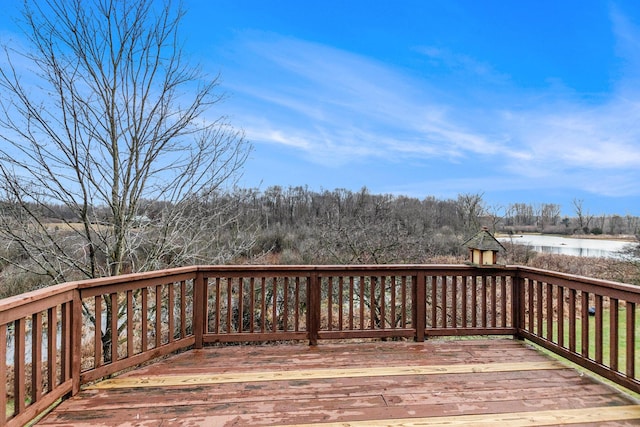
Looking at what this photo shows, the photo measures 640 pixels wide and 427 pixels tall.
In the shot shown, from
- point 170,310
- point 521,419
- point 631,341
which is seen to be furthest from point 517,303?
point 170,310

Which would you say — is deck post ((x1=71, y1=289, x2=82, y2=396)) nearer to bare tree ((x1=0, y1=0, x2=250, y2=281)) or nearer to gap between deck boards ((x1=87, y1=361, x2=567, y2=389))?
gap between deck boards ((x1=87, y1=361, x2=567, y2=389))

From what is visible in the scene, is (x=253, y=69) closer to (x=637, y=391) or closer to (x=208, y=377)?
(x=208, y=377)

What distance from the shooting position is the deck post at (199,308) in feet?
11.1

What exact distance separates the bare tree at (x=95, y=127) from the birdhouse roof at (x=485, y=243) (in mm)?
3600

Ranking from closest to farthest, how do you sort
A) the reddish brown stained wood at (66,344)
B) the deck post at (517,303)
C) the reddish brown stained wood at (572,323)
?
the reddish brown stained wood at (66,344), the reddish brown stained wood at (572,323), the deck post at (517,303)

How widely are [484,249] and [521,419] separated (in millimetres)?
1848

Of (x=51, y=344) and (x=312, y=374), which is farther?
(x=312, y=374)

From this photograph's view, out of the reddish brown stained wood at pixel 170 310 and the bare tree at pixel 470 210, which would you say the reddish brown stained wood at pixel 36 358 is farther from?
the bare tree at pixel 470 210

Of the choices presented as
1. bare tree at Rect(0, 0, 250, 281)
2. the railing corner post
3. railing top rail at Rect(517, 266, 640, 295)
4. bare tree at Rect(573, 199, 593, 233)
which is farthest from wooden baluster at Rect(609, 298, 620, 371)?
bare tree at Rect(573, 199, 593, 233)

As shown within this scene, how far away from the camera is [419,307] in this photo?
3629 millimetres

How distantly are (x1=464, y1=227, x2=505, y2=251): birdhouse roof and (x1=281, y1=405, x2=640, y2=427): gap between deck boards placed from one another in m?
1.68

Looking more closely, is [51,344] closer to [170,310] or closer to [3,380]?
[3,380]

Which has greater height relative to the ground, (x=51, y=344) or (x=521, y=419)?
(x=51, y=344)

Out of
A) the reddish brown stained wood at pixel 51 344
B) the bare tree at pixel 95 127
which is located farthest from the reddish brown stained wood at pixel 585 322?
the bare tree at pixel 95 127
